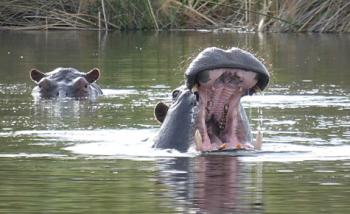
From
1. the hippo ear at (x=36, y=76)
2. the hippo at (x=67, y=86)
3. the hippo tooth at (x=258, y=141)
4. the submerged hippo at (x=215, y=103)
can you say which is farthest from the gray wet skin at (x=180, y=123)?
the hippo ear at (x=36, y=76)

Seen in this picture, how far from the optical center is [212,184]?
6.94 m

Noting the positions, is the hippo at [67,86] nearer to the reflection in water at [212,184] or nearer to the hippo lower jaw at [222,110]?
the hippo lower jaw at [222,110]

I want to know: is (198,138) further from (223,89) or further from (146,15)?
(146,15)

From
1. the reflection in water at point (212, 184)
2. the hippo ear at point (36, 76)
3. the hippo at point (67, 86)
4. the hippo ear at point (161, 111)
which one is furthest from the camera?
the hippo ear at point (36, 76)

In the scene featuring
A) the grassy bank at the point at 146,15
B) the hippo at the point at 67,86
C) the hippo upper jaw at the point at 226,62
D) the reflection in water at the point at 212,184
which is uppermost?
the grassy bank at the point at 146,15

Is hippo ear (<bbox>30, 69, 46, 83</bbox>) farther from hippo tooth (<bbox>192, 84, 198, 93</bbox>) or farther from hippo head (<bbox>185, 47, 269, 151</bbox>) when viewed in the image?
hippo tooth (<bbox>192, 84, 198, 93</bbox>)

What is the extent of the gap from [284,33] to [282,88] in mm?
11455

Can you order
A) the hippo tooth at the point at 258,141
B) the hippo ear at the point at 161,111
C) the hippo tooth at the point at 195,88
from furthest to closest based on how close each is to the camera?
the hippo ear at the point at 161,111 < the hippo tooth at the point at 258,141 < the hippo tooth at the point at 195,88

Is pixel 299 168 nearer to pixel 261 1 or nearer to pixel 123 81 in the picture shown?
pixel 123 81

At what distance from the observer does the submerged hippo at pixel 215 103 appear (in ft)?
24.7

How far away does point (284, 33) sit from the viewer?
25922 mm

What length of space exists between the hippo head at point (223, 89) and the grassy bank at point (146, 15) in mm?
17811

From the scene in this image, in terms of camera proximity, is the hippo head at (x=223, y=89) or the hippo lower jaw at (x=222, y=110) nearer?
the hippo head at (x=223, y=89)

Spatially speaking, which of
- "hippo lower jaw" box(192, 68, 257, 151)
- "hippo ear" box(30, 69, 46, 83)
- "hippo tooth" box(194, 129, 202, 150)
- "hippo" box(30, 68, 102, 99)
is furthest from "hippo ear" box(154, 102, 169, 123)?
"hippo ear" box(30, 69, 46, 83)
